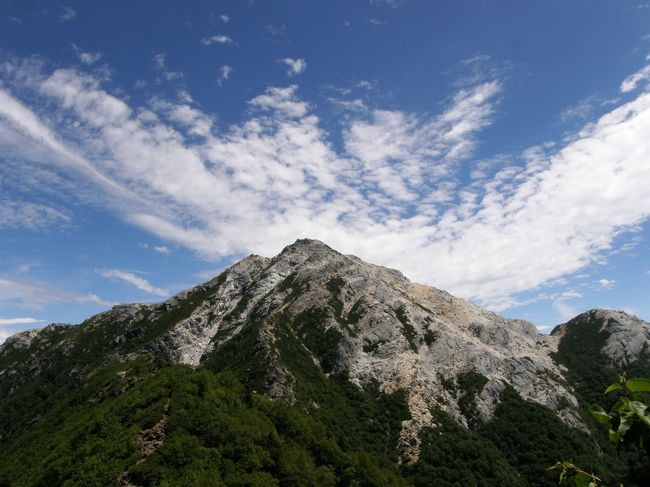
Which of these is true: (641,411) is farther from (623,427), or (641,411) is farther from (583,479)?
(583,479)

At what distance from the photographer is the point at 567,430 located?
184m

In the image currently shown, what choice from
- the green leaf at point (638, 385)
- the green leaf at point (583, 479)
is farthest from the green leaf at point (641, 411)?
the green leaf at point (583, 479)

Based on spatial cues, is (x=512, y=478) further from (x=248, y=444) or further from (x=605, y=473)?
(x=248, y=444)

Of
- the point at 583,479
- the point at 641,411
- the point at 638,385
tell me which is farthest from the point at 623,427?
the point at 583,479

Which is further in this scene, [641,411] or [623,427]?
[623,427]

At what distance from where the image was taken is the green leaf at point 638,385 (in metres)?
5.62

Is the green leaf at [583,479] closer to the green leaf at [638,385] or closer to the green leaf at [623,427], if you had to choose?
the green leaf at [623,427]

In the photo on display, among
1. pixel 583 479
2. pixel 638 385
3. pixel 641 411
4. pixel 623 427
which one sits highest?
pixel 638 385

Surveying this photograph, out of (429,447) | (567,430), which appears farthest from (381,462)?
(567,430)

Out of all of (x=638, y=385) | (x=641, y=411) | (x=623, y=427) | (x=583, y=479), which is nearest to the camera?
(x=638, y=385)

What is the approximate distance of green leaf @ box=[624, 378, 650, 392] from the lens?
562cm

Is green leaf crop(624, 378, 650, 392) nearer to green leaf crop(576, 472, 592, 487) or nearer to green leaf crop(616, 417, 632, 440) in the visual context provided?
green leaf crop(616, 417, 632, 440)

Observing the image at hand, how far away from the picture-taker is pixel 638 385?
5688 mm

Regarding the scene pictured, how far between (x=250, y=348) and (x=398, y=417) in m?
70.3
